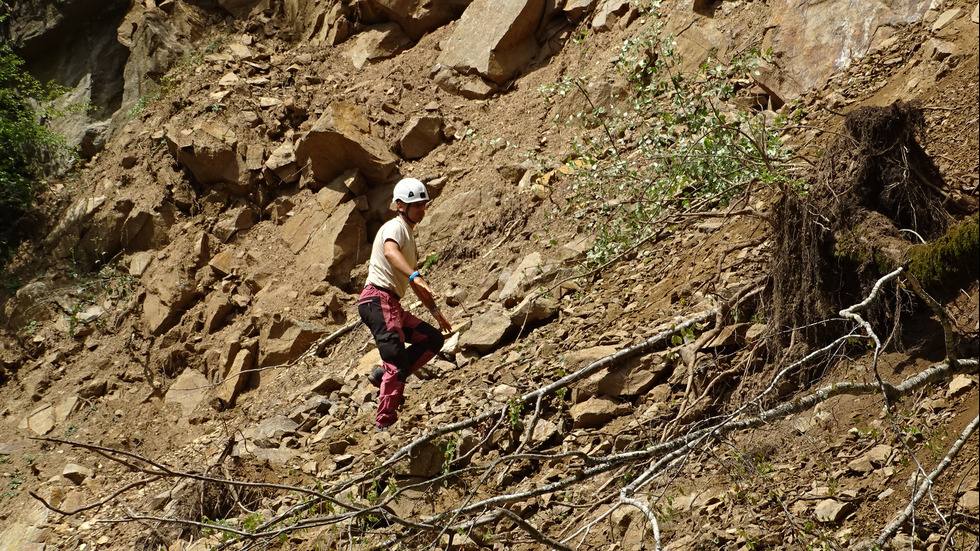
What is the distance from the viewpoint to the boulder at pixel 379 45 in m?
10.1

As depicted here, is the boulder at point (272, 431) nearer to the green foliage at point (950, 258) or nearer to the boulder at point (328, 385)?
the boulder at point (328, 385)

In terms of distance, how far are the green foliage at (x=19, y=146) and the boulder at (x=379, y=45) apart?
4111 millimetres

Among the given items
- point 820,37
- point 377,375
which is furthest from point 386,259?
point 820,37

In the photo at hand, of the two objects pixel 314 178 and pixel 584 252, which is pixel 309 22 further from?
pixel 584 252

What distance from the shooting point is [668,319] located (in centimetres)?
521

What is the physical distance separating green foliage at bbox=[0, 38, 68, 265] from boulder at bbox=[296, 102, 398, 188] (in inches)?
171

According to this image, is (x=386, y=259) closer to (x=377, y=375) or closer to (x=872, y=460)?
(x=377, y=375)

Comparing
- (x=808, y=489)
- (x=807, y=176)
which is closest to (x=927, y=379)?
(x=808, y=489)

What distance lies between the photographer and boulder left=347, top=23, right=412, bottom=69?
10.1 meters

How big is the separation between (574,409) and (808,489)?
4.93ft

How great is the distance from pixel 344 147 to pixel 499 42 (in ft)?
7.47

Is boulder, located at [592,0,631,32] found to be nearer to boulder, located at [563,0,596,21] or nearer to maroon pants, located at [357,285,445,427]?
boulder, located at [563,0,596,21]

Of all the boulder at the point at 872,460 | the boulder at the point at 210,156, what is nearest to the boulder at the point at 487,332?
the boulder at the point at 872,460

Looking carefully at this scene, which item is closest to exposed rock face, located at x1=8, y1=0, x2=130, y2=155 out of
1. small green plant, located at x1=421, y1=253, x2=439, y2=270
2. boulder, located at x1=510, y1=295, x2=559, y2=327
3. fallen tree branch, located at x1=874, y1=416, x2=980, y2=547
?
small green plant, located at x1=421, y1=253, x2=439, y2=270
